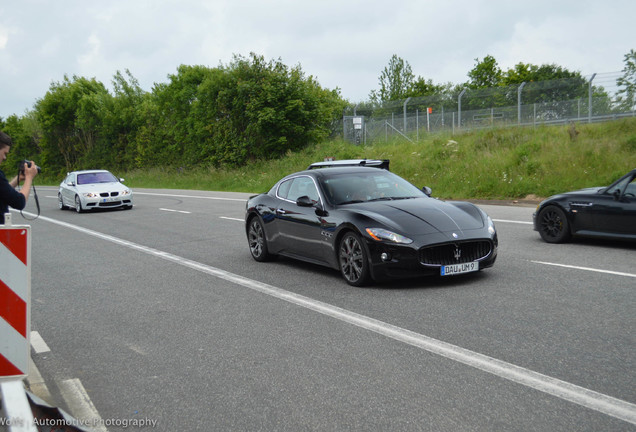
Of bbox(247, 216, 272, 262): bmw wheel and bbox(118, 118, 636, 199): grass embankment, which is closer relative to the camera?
bbox(247, 216, 272, 262): bmw wheel

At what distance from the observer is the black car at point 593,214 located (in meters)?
9.77

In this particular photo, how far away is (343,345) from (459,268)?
2593 mm

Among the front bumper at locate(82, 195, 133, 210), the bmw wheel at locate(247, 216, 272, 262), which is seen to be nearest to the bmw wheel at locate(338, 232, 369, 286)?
the bmw wheel at locate(247, 216, 272, 262)

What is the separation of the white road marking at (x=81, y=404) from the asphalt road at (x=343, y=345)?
0.12 feet

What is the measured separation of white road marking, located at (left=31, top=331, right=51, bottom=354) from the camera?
5.64 m

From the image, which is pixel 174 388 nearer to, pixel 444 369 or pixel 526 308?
pixel 444 369

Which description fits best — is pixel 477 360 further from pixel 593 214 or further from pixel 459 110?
pixel 459 110

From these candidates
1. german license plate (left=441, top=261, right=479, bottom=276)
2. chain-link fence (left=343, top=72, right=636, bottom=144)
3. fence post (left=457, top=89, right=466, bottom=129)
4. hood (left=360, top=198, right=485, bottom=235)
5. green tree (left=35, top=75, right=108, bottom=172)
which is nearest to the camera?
german license plate (left=441, top=261, right=479, bottom=276)

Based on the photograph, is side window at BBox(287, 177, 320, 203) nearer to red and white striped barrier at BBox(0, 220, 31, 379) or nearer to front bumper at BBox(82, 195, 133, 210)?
red and white striped barrier at BBox(0, 220, 31, 379)

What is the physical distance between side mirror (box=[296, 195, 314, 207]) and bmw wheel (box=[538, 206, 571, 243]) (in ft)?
14.7

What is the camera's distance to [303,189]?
363 inches

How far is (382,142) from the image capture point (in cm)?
3278

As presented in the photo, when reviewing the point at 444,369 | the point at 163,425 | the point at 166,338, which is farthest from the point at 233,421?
the point at 166,338

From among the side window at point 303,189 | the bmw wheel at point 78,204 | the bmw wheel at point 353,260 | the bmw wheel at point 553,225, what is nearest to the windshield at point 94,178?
the bmw wheel at point 78,204
